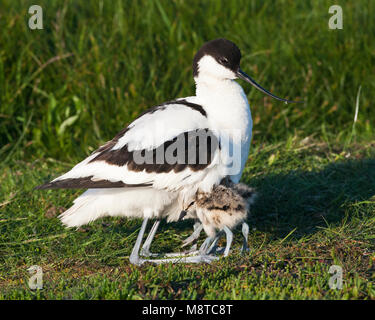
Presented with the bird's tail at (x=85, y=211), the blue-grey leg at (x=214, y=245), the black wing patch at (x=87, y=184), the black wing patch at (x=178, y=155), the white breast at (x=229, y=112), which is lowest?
the blue-grey leg at (x=214, y=245)

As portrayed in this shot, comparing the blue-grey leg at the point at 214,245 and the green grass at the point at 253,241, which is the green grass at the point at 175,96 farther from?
the blue-grey leg at the point at 214,245

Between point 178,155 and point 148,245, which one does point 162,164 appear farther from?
point 148,245

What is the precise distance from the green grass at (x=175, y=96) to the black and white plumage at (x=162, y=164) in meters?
0.42

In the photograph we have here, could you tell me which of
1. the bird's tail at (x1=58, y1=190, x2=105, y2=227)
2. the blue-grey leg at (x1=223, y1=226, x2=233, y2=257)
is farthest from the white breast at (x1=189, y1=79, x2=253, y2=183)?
the bird's tail at (x1=58, y1=190, x2=105, y2=227)

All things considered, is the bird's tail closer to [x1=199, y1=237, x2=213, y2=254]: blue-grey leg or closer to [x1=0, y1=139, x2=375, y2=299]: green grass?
[x1=0, y1=139, x2=375, y2=299]: green grass

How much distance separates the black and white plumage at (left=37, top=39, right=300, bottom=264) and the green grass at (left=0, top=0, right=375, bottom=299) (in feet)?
1.37

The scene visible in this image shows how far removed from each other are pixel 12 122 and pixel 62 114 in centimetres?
55

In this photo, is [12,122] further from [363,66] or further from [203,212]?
[363,66]

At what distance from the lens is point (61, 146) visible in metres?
6.20

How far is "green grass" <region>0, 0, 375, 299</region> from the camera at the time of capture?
4180mm

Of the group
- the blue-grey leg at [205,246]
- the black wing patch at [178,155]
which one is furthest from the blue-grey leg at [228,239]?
the black wing patch at [178,155]

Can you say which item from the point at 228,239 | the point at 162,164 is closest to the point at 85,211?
the point at 162,164

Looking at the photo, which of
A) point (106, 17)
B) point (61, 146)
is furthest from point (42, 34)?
point (61, 146)

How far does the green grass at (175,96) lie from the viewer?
4180mm
